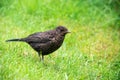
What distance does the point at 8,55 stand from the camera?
872 centimetres

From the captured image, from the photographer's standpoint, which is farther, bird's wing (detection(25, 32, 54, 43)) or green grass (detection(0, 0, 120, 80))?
bird's wing (detection(25, 32, 54, 43))

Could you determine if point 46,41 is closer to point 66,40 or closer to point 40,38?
point 40,38

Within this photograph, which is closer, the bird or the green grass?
the green grass

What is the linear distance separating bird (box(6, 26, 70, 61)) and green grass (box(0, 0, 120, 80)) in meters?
0.18

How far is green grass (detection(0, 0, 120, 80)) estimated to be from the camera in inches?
347

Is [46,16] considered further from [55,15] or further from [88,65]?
[88,65]

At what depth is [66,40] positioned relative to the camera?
38.2 ft

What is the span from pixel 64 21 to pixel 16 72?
5074 mm

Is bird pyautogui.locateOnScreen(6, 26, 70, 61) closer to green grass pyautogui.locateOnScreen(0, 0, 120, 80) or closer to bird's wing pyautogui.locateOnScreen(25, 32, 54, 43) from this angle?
bird's wing pyautogui.locateOnScreen(25, 32, 54, 43)

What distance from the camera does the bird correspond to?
31.6 feet

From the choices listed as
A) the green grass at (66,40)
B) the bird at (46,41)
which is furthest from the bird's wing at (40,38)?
the green grass at (66,40)

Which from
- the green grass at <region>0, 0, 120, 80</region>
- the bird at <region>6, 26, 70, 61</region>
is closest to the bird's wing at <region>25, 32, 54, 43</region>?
the bird at <region>6, 26, 70, 61</region>

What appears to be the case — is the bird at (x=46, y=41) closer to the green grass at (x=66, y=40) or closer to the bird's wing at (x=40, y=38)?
the bird's wing at (x=40, y=38)

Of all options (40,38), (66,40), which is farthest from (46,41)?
(66,40)
